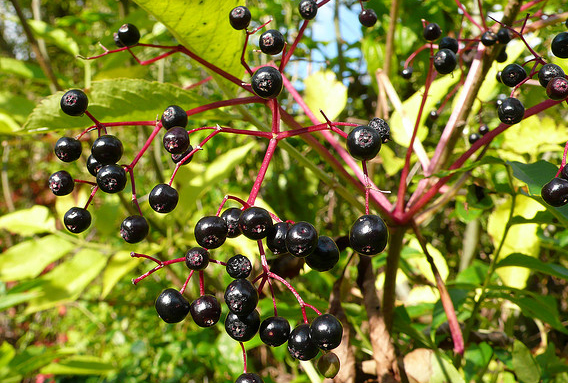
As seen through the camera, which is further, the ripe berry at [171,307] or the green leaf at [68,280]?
the green leaf at [68,280]

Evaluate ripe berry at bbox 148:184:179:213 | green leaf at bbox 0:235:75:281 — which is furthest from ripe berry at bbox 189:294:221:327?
green leaf at bbox 0:235:75:281

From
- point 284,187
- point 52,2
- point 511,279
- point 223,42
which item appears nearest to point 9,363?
point 284,187

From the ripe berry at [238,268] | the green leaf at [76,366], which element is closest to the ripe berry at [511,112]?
the ripe berry at [238,268]

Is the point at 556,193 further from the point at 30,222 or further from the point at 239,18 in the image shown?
the point at 30,222

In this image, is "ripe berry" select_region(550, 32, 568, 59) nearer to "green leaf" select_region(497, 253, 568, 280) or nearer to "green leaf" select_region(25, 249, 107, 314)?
"green leaf" select_region(497, 253, 568, 280)

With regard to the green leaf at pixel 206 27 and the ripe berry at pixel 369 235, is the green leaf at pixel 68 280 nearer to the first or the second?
the green leaf at pixel 206 27

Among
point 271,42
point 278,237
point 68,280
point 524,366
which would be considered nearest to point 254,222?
point 278,237
